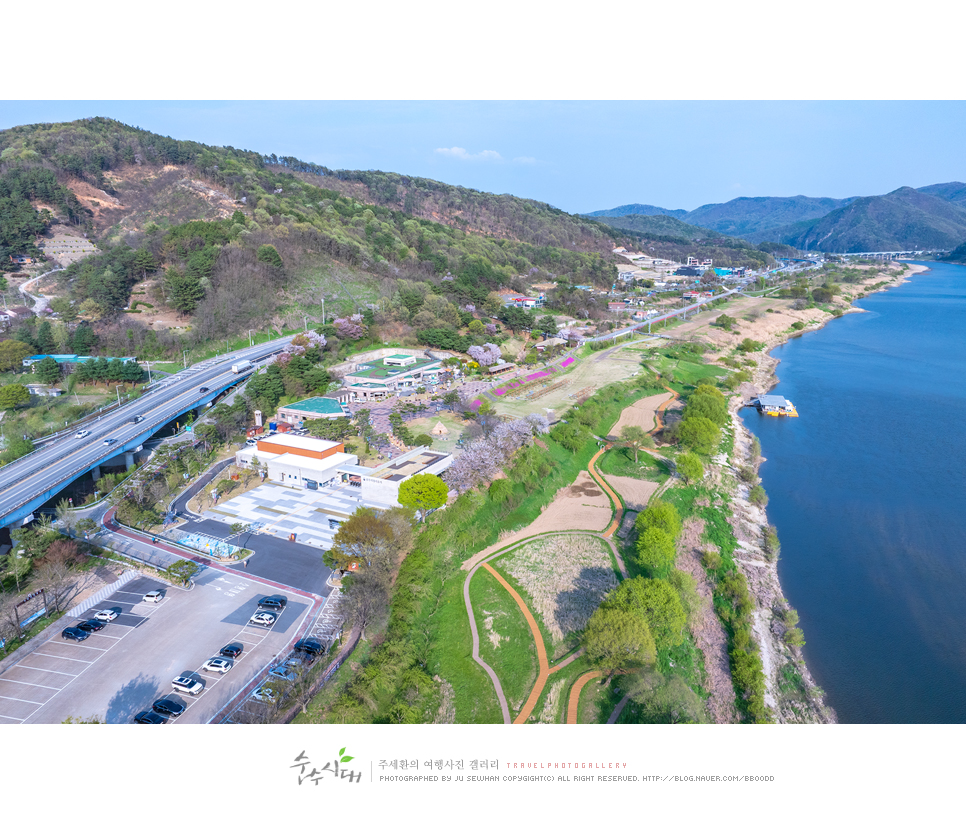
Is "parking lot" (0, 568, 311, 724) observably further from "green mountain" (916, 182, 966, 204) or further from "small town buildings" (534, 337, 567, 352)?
"green mountain" (916, 182, 966, 204)

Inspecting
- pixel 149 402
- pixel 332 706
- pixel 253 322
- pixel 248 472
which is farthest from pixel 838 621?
pixel 253 322

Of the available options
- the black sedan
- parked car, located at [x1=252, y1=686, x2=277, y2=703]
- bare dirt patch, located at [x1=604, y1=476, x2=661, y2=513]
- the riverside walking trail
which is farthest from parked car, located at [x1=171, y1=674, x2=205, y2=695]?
bare dirt patch, located at [x1=604, y1=476, x2=661, y2=513]

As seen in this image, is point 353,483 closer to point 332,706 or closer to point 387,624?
point 387,624

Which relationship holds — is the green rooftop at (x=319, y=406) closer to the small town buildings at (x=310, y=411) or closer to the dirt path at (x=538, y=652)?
the small town buildings at (x=310, y=411)

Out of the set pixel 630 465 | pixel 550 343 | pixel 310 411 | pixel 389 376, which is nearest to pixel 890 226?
pixel 550 343

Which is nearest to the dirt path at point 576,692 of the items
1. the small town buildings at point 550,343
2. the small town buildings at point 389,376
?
the small town buildings at point 389,376

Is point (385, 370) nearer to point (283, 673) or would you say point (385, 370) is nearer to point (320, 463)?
point (320, 463)
